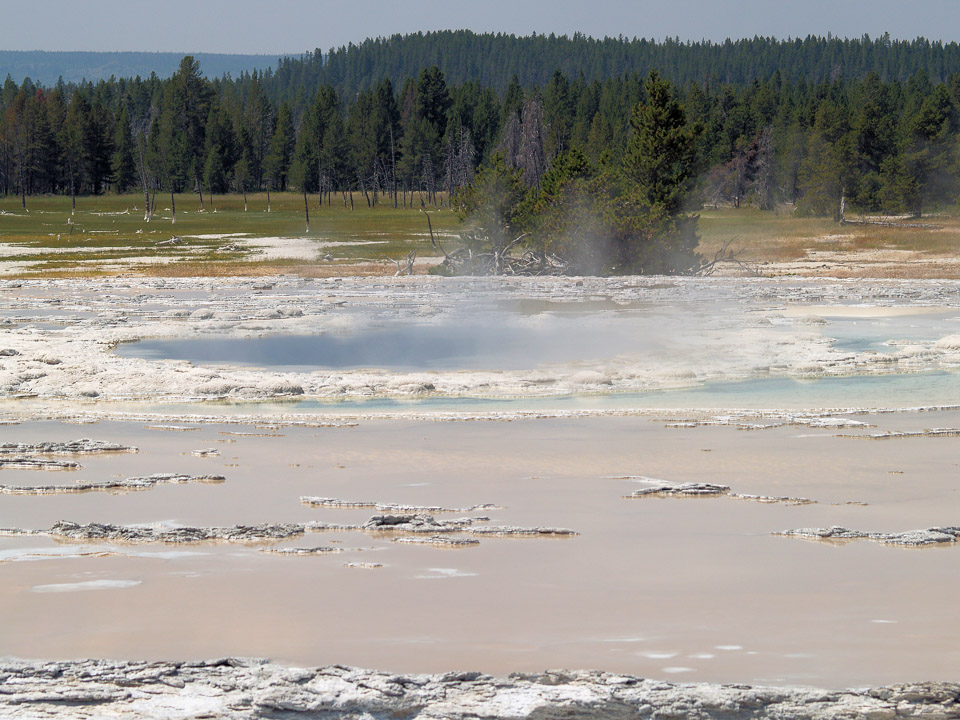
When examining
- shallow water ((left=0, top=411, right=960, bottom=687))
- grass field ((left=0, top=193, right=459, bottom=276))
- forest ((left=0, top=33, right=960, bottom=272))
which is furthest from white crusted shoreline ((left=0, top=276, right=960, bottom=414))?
forest ((left=0, top=33, right=960, bottom=272))

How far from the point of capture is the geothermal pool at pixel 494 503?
5992mm

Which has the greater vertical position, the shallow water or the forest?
the forest

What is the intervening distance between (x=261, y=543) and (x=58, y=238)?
206 feet

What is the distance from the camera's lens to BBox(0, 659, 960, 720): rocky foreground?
4883mm

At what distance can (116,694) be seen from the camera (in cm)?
507

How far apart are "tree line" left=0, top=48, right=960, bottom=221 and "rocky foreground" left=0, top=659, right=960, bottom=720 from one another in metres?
77.4

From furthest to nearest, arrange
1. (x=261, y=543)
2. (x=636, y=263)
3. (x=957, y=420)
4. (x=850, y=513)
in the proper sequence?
(x=636, y=263) < (x=957, y=420) < (x=850, y=513) < (x=261, y=543)

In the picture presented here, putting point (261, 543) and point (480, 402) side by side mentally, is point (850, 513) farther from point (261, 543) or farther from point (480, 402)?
point (480, 402)

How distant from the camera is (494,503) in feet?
30.5

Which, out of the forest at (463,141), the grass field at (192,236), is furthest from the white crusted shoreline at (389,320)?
the forest at (463,141)

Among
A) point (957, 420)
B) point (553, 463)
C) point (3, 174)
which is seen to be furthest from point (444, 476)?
point (3, 174)

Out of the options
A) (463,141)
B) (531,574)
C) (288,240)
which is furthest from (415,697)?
(463,141)

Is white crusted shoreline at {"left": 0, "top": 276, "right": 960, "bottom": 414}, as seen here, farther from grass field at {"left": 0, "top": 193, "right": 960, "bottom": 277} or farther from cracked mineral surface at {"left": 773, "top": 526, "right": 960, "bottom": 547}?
grass field at {"left": 0, "top": 193, "right": 960, "bottom": 277}

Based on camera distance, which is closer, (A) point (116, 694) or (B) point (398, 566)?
(A) point (116, 694)
